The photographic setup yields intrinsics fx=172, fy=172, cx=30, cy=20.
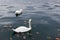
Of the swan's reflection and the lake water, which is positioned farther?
A: the lake water

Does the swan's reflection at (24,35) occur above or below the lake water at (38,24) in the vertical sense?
below

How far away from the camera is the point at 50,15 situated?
3081cm

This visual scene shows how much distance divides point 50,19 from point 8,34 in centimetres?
880

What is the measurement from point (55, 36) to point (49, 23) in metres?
4.92

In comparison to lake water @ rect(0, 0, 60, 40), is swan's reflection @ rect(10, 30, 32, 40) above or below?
below

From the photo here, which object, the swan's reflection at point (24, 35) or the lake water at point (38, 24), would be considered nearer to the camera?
the swan's reflection at point (24, 35)

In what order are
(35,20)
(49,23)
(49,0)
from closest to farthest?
(49,23)
(35,20)
(49,0)

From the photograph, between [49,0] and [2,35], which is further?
[49,0]

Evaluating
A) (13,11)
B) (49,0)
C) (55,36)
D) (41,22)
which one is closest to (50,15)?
(41,22)

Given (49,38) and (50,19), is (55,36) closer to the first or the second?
(49,38)

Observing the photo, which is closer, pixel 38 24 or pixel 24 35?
pixel 24 35

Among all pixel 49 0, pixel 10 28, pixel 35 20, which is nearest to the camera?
pixel 10 28

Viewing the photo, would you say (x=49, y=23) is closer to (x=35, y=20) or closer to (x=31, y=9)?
(x=35, y=20)

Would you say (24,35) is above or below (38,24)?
below
